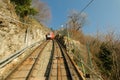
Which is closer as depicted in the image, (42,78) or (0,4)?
(42,78)

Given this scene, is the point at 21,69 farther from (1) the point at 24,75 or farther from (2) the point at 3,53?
(2) the point at 3,53

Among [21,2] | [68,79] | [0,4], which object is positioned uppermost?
[21,2]

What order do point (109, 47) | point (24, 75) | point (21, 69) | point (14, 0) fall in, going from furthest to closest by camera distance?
point (14, 0)
point (109, 47)
point (21, 69)
point (24, 75)

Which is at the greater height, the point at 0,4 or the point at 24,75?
the point at 0,4

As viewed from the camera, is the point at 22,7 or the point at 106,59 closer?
the point at 106,59

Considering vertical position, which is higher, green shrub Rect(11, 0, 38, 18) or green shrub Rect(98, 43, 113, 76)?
green shrub Rect(11, 0, 38, 18)

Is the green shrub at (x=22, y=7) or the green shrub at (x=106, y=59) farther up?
the green shrub at (x=22, y=7)

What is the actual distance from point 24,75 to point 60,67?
9.04 feet

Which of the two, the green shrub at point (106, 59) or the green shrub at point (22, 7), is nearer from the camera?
the green shrub at point (106, 59)

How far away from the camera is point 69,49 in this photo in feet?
62.4

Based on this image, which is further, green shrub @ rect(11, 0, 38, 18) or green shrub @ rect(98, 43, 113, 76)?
green shrub @ rect(11, 0, 38, 18)

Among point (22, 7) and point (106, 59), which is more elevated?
point (22, 7)

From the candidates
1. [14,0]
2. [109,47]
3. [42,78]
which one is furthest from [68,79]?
[14,0]

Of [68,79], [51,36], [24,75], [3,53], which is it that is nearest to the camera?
[68,79]
